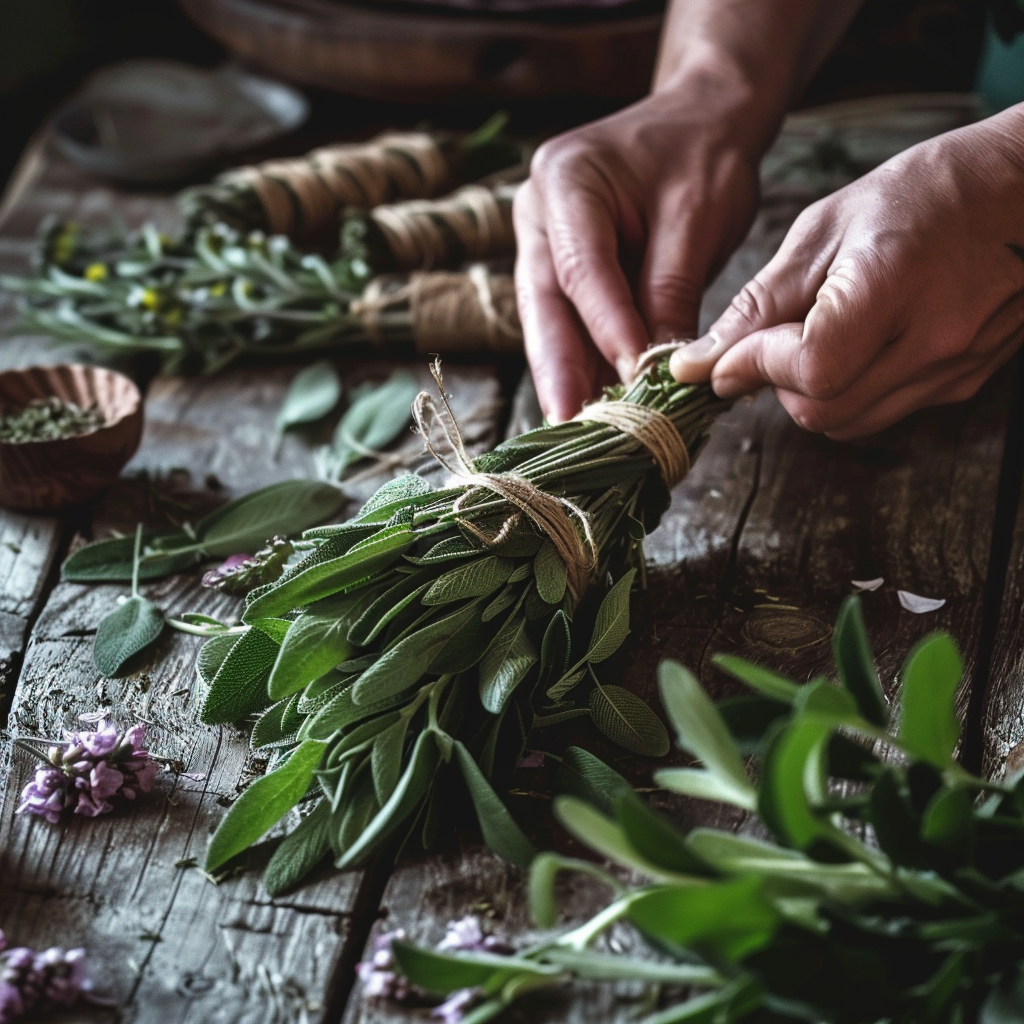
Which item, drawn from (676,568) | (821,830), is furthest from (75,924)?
(676,568)

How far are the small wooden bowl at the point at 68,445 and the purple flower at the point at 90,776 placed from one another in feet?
1.17

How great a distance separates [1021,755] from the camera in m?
0.83

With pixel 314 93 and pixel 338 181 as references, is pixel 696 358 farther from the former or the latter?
pixel 314 93

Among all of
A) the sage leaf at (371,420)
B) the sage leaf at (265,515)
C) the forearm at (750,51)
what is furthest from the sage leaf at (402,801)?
the forearm at (750,51)

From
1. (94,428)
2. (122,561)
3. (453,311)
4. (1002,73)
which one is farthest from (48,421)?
(1002,73)

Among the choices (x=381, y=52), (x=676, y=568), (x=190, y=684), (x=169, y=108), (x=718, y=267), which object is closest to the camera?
(x=190, y=684)

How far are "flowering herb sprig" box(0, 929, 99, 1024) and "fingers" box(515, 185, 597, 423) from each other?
1.93 feet

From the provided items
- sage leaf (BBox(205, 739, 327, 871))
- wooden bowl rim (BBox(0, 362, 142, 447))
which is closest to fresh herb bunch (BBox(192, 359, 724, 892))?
sage leaf (BBox(205, 739, 327, 871))

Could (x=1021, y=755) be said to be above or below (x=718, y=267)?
below

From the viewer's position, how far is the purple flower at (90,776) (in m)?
0.82

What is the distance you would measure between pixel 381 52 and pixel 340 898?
1.39m

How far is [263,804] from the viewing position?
761 mm

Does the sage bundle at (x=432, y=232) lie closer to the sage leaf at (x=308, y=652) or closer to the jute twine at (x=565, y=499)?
the jute twine at (x=565, y=499)

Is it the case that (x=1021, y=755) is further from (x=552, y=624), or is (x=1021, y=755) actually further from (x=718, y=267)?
(x=718, y=267)
